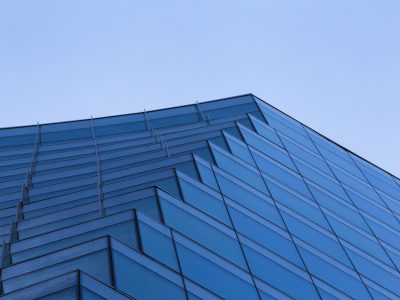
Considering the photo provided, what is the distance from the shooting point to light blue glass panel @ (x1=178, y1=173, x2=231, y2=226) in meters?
20.5

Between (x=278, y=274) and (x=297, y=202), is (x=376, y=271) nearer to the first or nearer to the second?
(x=297, y=202)

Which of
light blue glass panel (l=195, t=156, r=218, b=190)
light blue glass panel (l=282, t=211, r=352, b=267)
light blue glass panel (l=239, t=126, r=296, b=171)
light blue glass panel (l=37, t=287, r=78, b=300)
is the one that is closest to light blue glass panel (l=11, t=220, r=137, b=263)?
light blue glass panel (l=37, t=287, r=78, b=300)

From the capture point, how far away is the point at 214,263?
17875 millimetres

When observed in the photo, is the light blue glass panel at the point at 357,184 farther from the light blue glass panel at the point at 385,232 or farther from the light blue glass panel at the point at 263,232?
the light blue glass panel at the point at 263,232

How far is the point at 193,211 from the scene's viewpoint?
19.8m

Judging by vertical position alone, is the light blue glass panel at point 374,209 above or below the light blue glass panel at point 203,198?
above

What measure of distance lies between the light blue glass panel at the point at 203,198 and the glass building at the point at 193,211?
0.05 metres

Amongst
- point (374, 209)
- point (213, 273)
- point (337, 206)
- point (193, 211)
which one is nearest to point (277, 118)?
point (374, 209)

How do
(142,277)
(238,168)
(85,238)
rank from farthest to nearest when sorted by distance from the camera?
(238,168)
(85,238)
(142,277)

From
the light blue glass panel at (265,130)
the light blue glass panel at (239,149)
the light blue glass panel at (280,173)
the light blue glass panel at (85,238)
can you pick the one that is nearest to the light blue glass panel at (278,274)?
the light blue glass panel at (85,238)

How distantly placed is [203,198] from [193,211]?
147cm

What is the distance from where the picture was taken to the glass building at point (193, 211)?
1492cm

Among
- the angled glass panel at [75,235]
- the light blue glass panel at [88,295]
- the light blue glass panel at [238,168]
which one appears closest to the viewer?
the light blue glass panel at [88,295]

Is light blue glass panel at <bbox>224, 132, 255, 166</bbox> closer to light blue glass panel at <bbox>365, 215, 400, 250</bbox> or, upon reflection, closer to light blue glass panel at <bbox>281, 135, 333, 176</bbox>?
light blue glass panel at <bbox>281, 135, 333, 176</bbox>
